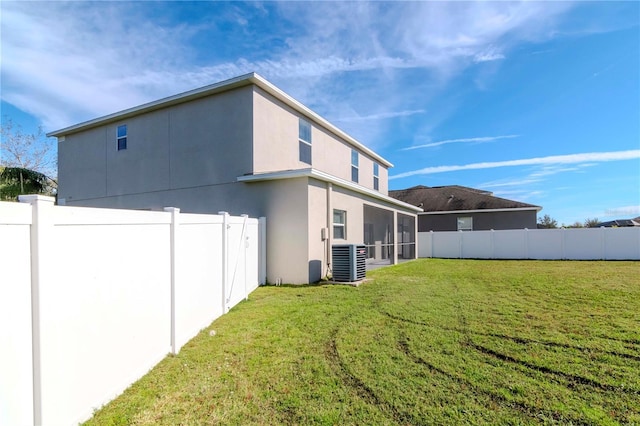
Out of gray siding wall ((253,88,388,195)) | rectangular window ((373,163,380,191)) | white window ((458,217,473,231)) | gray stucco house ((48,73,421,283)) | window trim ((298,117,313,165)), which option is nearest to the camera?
gray stucco house ((48,73,421,283))

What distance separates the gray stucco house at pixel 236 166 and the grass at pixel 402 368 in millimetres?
3388

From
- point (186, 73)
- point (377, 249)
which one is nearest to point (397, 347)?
point (186, 73)

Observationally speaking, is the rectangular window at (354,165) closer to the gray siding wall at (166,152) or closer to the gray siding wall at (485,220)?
the gray siding wall at (166,152)

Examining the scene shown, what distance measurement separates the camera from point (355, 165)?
55.8 ft

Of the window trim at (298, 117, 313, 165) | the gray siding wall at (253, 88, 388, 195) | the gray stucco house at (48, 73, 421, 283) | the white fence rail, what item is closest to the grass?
the gray stucco house at (48, 73, 421, 283)

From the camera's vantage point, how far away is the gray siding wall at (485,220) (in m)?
21.3

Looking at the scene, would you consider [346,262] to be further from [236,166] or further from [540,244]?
[540,244]

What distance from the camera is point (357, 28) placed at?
33.9 ft

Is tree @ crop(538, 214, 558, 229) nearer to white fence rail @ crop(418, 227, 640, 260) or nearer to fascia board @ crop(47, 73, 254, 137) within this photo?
white fence rail @ crop(418, 227, 640, 260)

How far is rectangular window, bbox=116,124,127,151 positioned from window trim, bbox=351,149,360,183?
10863 mm

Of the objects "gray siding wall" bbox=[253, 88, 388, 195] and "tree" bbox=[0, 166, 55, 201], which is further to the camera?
"tree" bbox=[0, 166, 55, 201]

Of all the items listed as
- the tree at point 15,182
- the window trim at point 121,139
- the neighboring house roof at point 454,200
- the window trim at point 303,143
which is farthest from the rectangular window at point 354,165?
the tree at point 15,182

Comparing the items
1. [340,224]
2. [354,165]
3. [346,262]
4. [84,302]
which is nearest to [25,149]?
[354,165]

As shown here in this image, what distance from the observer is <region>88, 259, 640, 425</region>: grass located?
2.67m
